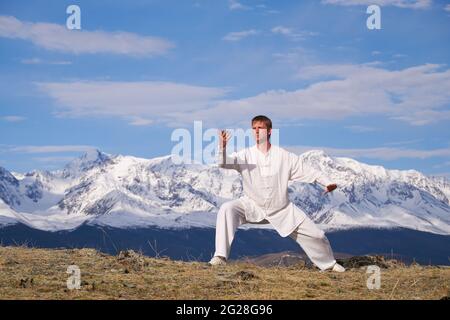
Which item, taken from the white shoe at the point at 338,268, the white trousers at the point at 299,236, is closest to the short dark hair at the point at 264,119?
the white trousers at the point at 299,236

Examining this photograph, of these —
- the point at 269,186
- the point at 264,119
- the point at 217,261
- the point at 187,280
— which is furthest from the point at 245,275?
the point at 264,119

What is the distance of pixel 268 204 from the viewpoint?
56.5 ft

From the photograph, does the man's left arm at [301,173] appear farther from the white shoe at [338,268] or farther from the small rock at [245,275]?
the small rock at [245,275]

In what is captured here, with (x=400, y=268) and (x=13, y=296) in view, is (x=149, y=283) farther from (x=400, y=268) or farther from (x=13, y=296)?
(x=400, y=268)

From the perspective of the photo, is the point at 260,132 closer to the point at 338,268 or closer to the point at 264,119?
the point at 264,119

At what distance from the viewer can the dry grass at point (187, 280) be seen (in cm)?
1249

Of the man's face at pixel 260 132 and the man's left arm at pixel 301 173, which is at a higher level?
the man's face at pixel 260 132

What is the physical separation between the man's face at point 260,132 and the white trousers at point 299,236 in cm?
158

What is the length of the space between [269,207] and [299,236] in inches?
40.8

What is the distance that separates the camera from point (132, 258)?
1662 cm

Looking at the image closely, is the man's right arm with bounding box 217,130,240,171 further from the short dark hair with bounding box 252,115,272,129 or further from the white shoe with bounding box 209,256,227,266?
the white shoe with bounding box 209,256,227,266

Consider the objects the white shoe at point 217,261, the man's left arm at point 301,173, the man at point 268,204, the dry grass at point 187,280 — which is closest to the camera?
the dry grass at point 187,280
